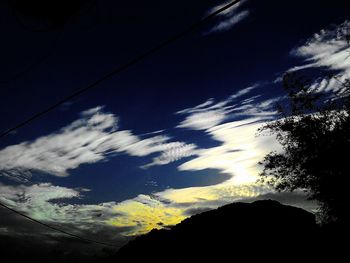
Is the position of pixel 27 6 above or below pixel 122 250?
above

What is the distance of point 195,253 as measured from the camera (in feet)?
109

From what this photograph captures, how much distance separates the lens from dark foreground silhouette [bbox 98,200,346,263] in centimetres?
2533

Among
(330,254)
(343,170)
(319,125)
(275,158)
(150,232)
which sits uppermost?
(319,125)

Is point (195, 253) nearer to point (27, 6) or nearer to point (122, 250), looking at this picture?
point (122, 250)

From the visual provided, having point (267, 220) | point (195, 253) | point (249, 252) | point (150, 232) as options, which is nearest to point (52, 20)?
point (249, 252)

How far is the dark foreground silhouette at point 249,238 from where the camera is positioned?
83.1 ft

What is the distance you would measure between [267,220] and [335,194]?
29.4ft

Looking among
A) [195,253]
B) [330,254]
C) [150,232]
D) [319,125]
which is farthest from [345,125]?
[150,232]

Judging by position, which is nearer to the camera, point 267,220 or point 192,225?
point 267,220

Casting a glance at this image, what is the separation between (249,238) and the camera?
29750 millimetres

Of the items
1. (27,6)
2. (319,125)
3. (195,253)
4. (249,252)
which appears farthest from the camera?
(195,253)

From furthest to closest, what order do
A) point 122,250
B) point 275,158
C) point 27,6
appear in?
point 122,250, point 275,158, point 27,6

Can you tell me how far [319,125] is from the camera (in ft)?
79.8

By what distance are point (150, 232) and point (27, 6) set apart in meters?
45.6
